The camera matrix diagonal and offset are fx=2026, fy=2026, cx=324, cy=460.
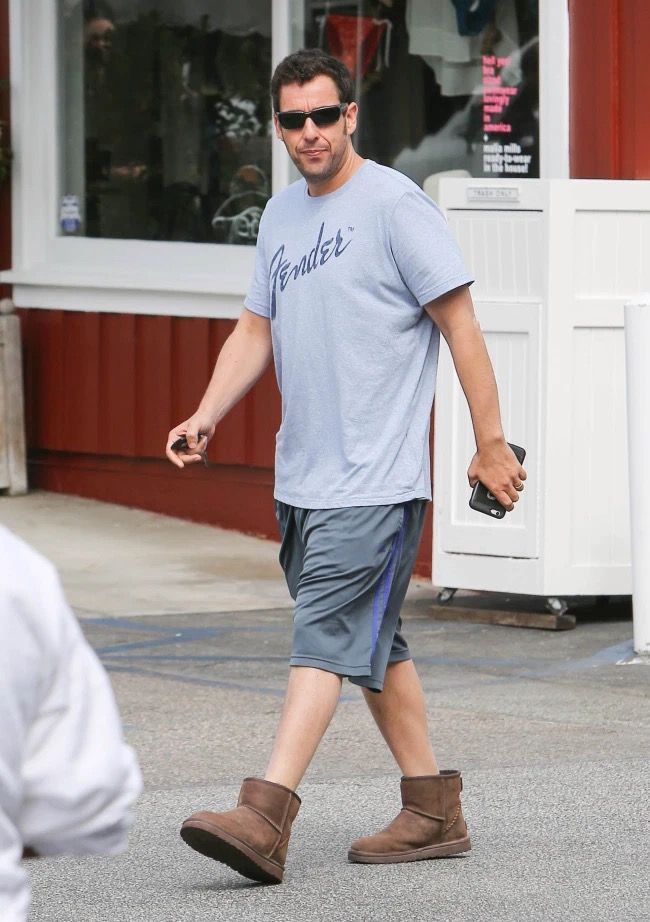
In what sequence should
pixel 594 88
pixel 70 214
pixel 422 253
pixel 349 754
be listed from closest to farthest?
pixel 422 253 → pixel 349 754 → pixel 594 88 → pixel 70 214

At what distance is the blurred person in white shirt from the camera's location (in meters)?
2.15

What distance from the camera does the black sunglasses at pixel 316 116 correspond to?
4691 millimetres

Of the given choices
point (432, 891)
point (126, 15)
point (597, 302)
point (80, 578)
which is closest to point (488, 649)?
point (597, 302)

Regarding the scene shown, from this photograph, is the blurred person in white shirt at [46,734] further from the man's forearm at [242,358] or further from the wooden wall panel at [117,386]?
the wooden wall panel at [117,386]

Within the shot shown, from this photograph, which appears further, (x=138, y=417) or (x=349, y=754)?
(x=138, y=417)

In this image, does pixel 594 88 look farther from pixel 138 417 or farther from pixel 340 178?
pixel 340 178

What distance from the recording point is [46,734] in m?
2.17

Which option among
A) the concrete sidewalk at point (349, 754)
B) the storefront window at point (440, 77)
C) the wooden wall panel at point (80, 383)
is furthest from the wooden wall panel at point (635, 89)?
the wooden wall panel at point (80, 383)

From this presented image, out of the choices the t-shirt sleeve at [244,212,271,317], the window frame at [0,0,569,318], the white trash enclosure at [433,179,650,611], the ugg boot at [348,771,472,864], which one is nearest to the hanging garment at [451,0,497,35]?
the window frame at [0,0,569,318]

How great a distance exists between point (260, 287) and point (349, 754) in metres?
1.61

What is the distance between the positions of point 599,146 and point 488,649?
7.09ft

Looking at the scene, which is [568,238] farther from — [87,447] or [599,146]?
[87,447]

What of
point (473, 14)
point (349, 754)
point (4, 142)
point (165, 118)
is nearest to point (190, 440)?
point (349, 754)

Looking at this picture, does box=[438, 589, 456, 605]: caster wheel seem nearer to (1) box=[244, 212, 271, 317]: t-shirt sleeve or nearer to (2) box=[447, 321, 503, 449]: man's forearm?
(1) box=[244, 212, 271, 317]: t-shirt sleeve
